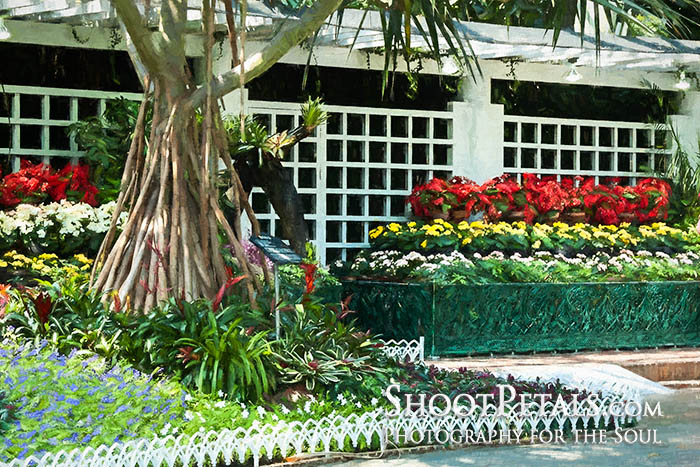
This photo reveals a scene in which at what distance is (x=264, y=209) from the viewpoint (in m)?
13.2

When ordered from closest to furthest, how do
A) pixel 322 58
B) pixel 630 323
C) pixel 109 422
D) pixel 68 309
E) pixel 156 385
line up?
1. pixel 109 422
2. pixel 156 385
3. pixel 68 309
4. pixel 630 323
5. pixel 322 58

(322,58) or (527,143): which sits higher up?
(322,58)

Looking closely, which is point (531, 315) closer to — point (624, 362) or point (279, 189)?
point (624, 362)

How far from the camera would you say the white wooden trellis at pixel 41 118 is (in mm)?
11836

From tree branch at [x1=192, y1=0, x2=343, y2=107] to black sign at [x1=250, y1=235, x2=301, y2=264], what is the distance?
4.16 ft

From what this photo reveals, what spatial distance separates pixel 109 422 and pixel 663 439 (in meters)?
3.71

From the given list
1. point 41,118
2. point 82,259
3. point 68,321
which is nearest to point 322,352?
point 68,321

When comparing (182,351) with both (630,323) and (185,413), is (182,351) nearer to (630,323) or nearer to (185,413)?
(185,413)

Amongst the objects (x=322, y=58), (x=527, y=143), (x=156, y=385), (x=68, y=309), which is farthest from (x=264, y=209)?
(x=156, y=385)

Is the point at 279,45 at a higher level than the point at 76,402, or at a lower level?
higher

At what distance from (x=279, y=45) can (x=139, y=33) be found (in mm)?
1075

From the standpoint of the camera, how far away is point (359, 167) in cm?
1377

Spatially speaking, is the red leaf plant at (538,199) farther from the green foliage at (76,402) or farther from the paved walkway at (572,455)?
the green foliage at (76,402)

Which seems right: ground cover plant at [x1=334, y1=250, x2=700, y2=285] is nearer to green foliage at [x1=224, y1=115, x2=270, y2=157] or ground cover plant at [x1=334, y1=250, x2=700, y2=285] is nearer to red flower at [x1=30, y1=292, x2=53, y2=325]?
green foliage at [x1=224, y1=115, x2=270, y2=157]
